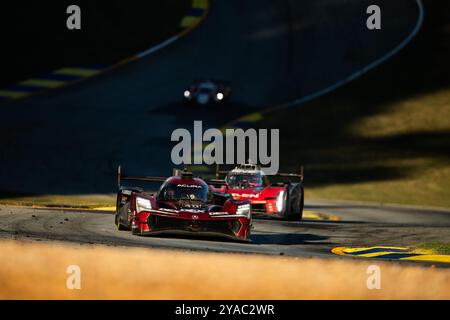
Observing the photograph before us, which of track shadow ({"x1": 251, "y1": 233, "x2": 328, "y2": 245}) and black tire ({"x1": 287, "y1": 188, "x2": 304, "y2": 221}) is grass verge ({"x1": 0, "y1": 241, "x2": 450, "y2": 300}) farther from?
black tire ({"x1": 287, "y1": 188, "x2": 304, "y2": 221})

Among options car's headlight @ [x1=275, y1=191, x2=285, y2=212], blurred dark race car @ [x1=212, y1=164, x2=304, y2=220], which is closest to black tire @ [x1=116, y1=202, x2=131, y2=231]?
blurred dark race car @ [x1=212, y1=164, x2=304, y2=220]

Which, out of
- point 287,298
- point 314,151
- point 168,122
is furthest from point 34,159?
point 287,298

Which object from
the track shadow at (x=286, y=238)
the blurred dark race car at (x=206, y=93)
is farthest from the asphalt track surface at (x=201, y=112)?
the blurred dark race car at (x=206, y=93)

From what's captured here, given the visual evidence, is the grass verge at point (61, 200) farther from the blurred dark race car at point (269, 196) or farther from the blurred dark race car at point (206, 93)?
the blurred dark race car at point (206, 93)

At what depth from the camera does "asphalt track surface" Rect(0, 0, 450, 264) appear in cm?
2153

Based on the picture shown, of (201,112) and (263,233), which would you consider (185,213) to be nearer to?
(263,233)

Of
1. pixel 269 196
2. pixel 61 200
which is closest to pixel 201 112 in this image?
pixel 61 200

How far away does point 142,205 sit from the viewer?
1970 centimetres

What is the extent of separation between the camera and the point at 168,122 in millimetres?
41219

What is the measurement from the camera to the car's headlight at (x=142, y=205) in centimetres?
1963

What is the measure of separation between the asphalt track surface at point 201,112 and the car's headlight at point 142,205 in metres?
0.56

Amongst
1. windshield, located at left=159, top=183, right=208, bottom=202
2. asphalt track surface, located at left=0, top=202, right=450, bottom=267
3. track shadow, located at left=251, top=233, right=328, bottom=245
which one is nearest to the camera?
asphalt track surface, located at left=0, top=202, right=450, bottom=267

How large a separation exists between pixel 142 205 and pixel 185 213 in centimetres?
88

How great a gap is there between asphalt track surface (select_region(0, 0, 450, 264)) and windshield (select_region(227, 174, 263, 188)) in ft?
4.41
